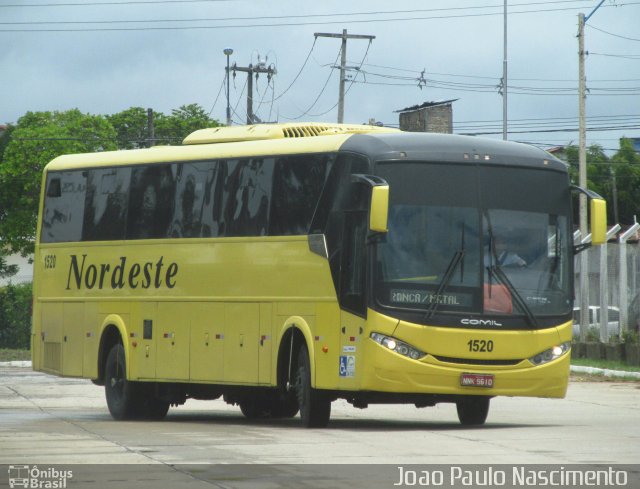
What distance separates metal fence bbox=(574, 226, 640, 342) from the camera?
123 feet

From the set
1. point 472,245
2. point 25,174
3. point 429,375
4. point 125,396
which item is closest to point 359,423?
point 429,375

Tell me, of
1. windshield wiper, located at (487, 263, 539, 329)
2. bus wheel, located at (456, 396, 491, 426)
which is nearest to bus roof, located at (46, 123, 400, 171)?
windshield wiper, located at (487, 263, 539, 329)

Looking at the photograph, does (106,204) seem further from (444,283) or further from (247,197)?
(444,283)

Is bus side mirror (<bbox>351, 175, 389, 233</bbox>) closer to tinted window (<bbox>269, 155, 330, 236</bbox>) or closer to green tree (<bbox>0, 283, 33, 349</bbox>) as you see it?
tinted window (<bbox>269, 155, 330, 236</bbox>)

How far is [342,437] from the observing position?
17.3 meters

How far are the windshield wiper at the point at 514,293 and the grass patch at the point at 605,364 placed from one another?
637 inches

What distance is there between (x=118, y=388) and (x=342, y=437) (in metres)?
6.34

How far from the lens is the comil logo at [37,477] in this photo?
40.6 ft

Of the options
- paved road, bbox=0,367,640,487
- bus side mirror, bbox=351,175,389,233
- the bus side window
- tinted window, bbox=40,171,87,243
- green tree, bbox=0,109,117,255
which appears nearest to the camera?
paved road, bbox=0,367,640,487

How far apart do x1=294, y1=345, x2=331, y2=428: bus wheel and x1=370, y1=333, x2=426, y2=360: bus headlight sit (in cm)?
118

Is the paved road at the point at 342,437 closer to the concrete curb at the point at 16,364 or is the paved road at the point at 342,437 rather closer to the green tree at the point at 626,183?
the concrete curb at the point at 16,364

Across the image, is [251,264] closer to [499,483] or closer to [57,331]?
[57,331]

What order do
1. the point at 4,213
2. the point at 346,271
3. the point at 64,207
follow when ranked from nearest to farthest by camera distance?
the point at 346,271 < the point at 64,207 < the point at 4,213

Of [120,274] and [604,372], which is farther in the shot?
[604,372]
